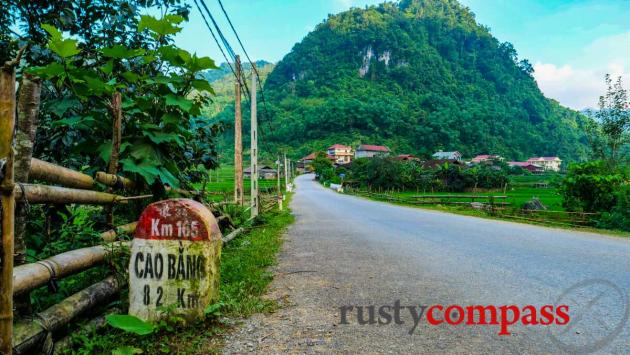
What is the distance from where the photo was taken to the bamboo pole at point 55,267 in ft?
7.65

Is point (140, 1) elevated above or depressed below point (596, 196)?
above

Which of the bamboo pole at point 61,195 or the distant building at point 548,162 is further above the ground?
the distant building at point 548,162

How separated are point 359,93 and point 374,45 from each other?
30.1m

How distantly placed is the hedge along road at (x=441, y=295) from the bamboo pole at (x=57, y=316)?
1185 millimetres

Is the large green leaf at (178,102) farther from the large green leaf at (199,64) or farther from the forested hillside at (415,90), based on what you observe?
the forested hillside at (415,90)

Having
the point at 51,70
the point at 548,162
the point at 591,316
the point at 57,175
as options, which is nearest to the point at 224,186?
the point at 51,70

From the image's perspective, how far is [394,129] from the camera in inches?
4269

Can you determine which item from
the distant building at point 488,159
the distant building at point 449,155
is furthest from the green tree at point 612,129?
the distant building at point 449,155

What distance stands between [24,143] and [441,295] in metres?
4.17

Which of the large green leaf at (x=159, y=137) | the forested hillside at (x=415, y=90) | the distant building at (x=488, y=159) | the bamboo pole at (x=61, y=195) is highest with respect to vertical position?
the forested hillside at (x=415, y=90)

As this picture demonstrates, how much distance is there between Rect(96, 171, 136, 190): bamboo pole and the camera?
3569 mm

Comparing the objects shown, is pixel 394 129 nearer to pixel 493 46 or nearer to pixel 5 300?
pixel 493 46

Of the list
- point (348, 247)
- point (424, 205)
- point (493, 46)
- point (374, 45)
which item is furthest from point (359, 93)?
point (348, 247)

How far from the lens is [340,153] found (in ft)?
338
